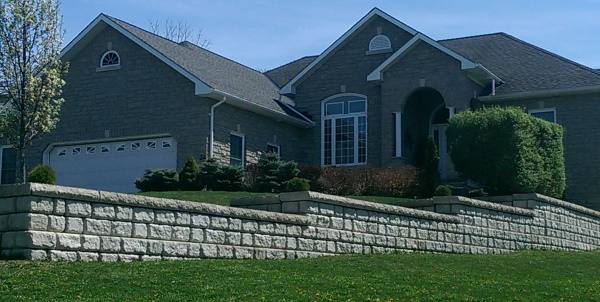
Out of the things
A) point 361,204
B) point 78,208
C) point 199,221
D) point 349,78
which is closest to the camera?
point 78,208

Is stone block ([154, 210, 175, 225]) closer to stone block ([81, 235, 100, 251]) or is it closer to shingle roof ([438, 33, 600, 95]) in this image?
stone block ([81, 235, 100, 251])

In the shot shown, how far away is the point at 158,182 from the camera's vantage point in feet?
86.0

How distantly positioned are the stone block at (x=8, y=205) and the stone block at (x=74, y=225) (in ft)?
2.23

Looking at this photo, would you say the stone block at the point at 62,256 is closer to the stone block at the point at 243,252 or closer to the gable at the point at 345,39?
the stone block at the point at 243,252

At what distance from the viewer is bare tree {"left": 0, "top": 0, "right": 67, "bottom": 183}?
27.4m

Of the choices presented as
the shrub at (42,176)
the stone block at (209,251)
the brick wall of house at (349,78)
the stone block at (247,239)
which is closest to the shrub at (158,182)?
the shrub at (42,176)

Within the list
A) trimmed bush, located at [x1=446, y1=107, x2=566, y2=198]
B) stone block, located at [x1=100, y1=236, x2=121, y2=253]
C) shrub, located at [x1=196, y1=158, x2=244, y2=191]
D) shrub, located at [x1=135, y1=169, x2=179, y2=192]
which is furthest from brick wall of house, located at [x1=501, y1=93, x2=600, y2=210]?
stone block, located at [x1=100, y1=236, x2=121, y2=253]

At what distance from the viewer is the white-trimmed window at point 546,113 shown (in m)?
29.2

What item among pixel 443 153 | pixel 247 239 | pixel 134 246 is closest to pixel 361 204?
pixel 247 239

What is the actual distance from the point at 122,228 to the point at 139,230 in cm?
30

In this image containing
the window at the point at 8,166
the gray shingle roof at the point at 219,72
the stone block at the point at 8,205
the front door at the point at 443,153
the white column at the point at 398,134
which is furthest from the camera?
the window at the point at 8,166

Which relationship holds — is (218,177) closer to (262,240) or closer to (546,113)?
(546,113)

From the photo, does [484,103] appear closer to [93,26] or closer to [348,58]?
[348,58]

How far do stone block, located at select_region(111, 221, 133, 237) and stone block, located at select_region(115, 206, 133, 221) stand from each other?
0.07 m
